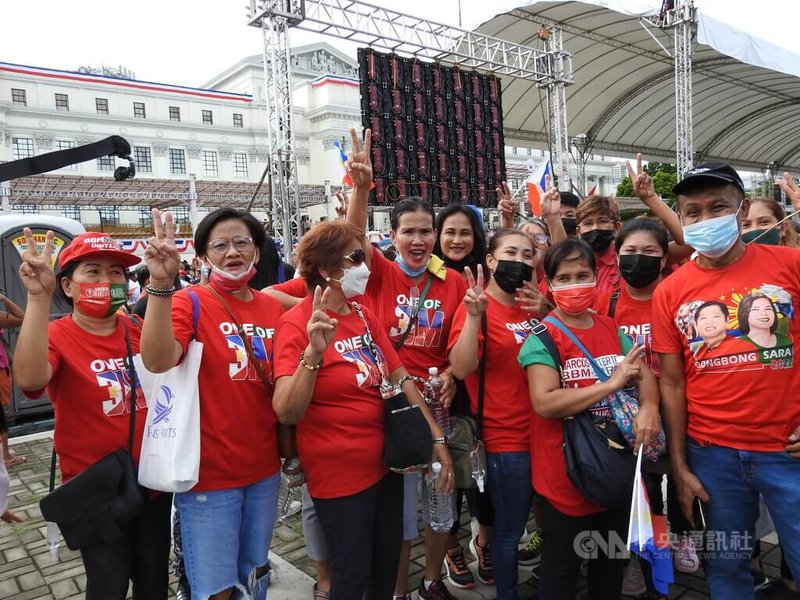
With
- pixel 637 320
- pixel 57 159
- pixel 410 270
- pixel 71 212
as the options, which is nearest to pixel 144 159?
pixel 71 212

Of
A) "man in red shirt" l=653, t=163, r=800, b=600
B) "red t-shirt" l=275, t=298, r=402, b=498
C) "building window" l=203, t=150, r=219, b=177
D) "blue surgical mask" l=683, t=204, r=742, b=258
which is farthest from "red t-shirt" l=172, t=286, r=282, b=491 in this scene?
"building window" l=203, t=150, r=219, b=177

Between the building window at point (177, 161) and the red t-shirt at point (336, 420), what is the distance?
47.5 m

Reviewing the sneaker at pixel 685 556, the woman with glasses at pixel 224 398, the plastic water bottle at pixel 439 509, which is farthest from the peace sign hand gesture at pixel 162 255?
the sneaker at pixel 685 556

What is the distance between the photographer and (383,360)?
7.50 ft

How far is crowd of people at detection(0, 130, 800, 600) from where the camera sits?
2020 millimetres

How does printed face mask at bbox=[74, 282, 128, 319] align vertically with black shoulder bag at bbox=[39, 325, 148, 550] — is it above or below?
above

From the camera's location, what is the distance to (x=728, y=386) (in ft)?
6.79

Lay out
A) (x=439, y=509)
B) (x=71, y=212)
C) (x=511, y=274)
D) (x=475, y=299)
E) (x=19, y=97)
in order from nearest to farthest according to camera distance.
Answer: (x=475, y=299), (x=439, y=509), (x=511, y=274), (x=71, y=212), (x=19, y=97)

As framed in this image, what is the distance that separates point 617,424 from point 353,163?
1795 mm

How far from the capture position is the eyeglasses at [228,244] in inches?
86.1

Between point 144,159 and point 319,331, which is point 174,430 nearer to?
point 319,331

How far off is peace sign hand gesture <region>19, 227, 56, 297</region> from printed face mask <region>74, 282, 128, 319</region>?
164mm

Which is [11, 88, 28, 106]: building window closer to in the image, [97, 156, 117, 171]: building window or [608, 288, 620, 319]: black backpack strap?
[97, 156, 117, 171]: building window

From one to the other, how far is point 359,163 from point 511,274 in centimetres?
101
